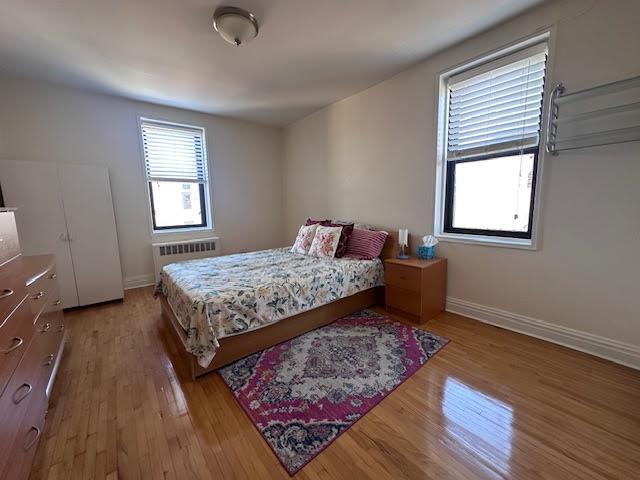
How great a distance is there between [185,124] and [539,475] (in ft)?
15.8

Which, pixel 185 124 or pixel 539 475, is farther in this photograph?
pixel 185 124

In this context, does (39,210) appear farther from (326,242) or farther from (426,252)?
(426,252)

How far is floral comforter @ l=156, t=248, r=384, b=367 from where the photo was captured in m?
1.77

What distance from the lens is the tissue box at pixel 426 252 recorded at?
2.72 m

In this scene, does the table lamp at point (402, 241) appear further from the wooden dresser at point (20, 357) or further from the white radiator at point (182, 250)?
the white radiator at point (182, 250)

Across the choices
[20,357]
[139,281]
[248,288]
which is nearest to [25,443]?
[20,357]

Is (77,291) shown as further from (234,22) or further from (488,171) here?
(488,171)

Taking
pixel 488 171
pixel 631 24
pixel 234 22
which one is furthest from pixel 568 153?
pixel 234 22

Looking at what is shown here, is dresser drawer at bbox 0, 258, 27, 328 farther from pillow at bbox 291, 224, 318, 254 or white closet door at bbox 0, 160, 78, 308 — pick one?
pillow at bbox 291, 224, 318, 254

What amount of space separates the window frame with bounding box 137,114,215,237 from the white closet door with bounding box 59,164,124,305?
595 millimetres

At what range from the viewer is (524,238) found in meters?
2.28

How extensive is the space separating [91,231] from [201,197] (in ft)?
4.93

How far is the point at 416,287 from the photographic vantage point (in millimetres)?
2455

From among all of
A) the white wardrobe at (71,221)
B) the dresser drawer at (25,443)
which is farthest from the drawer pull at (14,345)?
the white wardrobe at (71,221)
